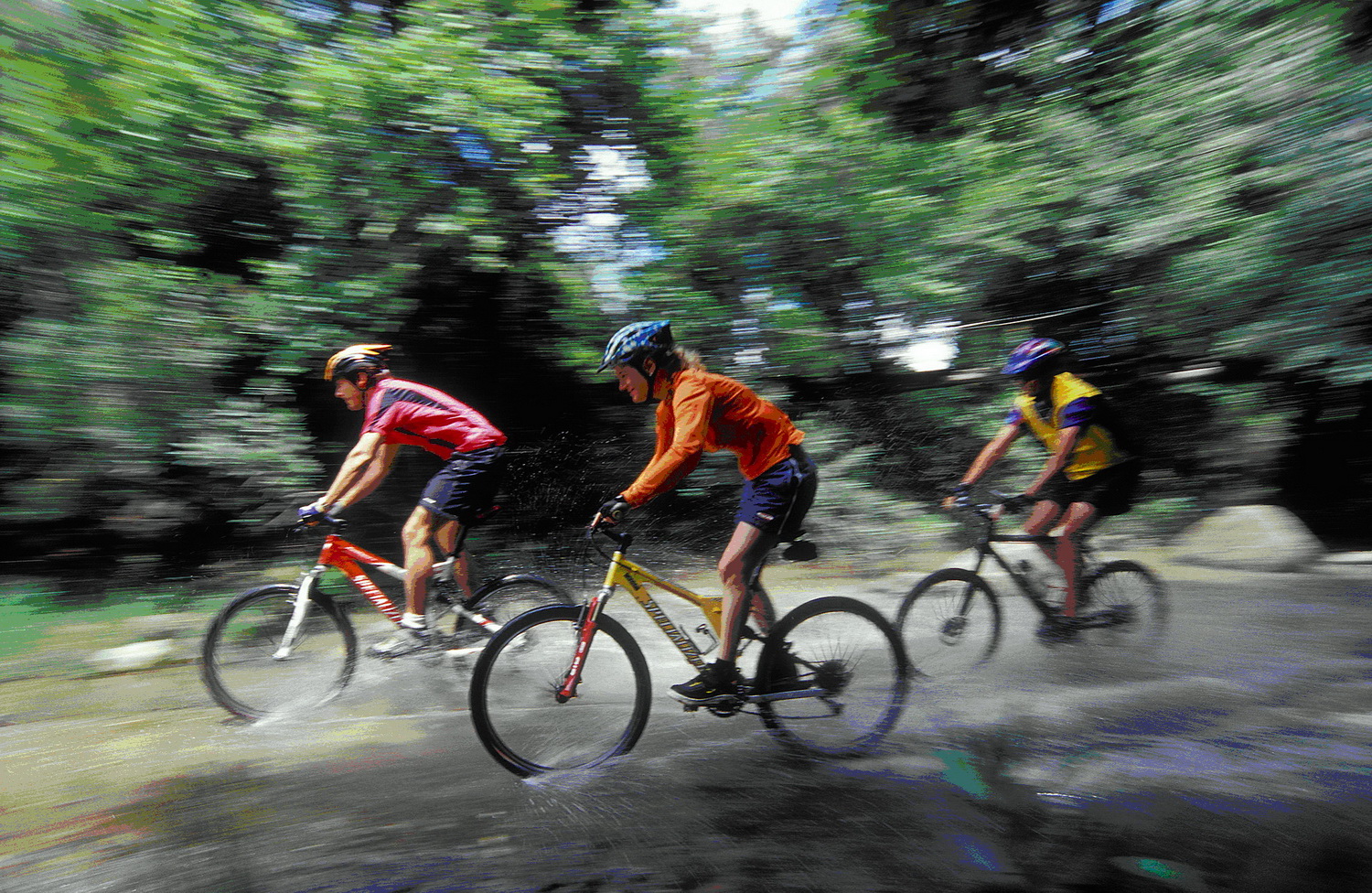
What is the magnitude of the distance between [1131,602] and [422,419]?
14.9 feet

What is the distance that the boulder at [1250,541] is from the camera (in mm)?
7867

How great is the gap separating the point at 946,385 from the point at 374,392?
221 inches

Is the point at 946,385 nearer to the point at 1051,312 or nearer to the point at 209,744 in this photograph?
the point at 1051,312

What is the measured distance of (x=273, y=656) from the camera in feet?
15.2

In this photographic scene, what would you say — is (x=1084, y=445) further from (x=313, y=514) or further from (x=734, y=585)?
(x=313, y=514)

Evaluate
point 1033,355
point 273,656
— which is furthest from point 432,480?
point 1033,355

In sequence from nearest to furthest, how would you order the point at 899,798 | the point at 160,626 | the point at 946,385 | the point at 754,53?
the point at 899,798, the point at 160,626, the point at 754,53, the point at 946,385

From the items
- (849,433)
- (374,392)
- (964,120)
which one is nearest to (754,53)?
(964,120)

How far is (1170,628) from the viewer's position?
19.1 ft

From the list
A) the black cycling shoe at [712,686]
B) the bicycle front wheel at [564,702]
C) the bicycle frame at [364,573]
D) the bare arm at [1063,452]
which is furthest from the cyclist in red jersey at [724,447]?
the bare arm at [1063,452]

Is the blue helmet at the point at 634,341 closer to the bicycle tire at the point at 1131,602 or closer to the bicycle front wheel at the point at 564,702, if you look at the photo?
the bicycle front wheel at the point at 564,702

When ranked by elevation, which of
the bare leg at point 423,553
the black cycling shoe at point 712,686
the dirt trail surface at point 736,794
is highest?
the bare leg at point 423,553

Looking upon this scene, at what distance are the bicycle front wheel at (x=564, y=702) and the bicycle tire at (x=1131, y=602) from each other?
3091 millimetres

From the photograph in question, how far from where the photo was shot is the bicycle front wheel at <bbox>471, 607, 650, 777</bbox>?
12.2 ft
